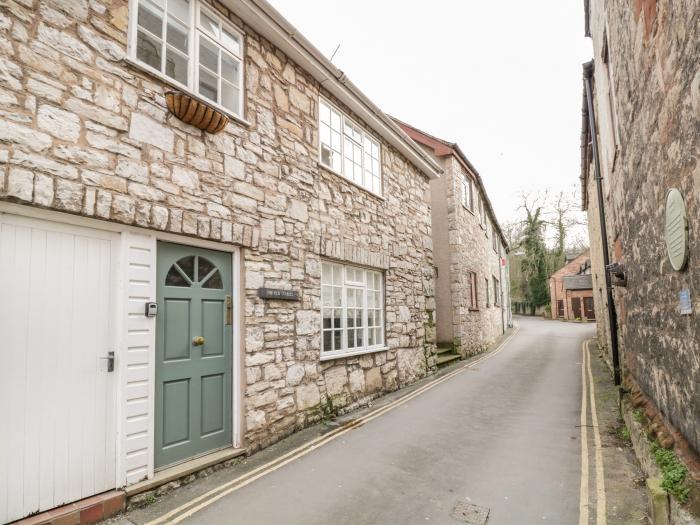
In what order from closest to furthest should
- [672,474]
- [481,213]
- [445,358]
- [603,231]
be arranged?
[672,474]
[603,231]
[445,358]
[481,213]

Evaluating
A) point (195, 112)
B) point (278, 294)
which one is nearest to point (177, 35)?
point (195, 112)

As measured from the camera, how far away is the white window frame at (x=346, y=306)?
6.48m

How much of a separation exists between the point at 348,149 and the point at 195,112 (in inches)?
138

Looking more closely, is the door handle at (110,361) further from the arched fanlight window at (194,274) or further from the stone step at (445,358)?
the stone step at (445,358)

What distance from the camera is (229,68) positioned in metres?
5.18

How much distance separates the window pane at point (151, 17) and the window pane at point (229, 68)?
812mm

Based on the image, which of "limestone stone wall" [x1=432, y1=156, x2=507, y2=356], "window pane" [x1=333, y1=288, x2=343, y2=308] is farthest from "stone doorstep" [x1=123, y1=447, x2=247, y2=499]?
"limestone stone wall" [x1=432, y1=156, x2=507, y2=356]

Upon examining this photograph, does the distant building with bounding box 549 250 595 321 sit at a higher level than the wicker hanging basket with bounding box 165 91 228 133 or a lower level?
lower

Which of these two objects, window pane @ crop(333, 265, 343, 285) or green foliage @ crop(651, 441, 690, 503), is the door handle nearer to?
window pane @ crop(333, 265, 343, 285)

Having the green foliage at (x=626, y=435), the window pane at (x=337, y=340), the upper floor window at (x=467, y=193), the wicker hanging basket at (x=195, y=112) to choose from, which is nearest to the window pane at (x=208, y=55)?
the wicker hanging basket at (x=195, y=112)

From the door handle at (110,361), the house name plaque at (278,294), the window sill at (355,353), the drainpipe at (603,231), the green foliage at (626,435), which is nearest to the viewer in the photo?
the door handle at (110,361)

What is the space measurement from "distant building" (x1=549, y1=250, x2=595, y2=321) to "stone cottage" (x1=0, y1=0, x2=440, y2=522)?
27298 millimetres

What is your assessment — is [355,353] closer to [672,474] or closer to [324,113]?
[324,113]

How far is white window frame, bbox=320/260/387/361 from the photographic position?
6480 millimetres
